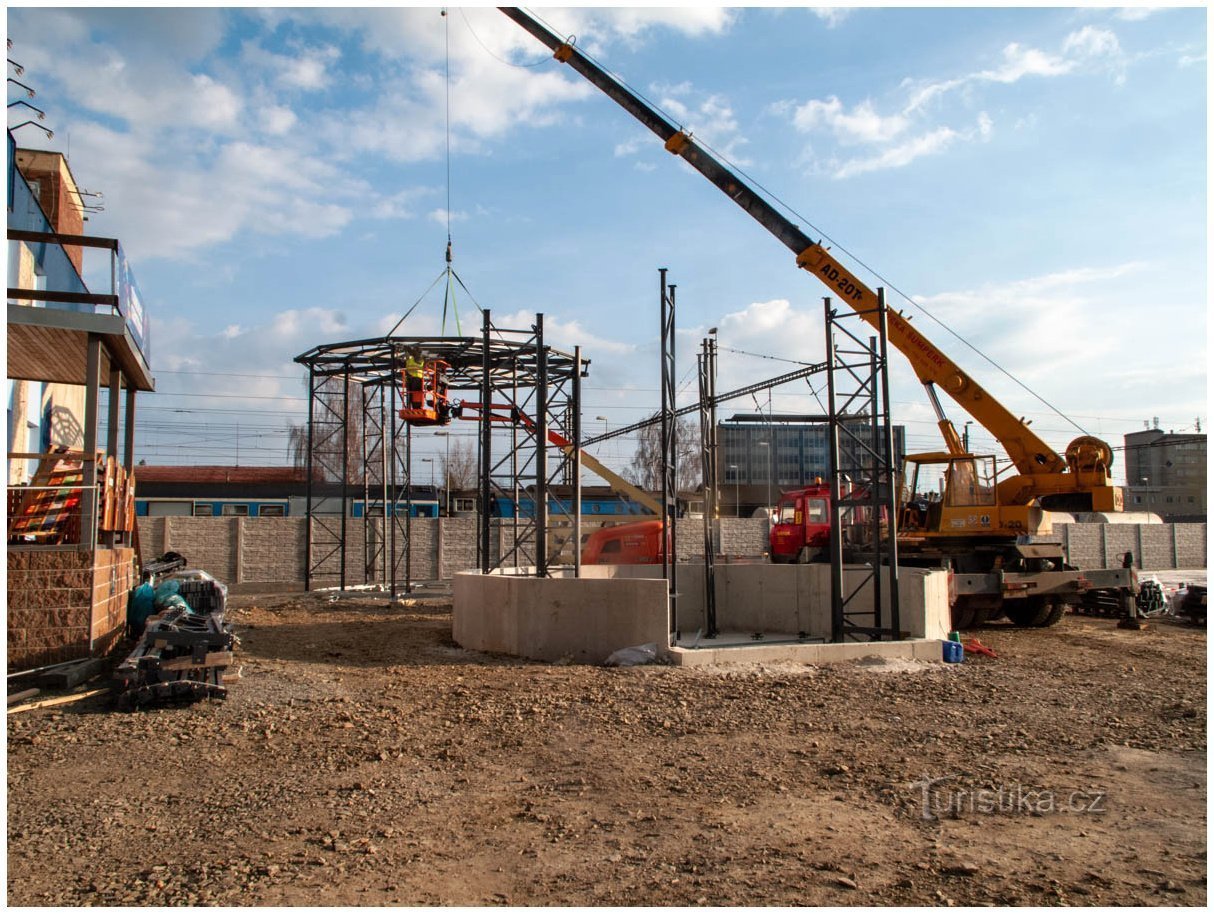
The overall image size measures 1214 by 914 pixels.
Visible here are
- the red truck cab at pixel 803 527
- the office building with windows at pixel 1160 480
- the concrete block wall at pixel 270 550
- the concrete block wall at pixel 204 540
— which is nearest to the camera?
the red truck cab at pixel 803 527

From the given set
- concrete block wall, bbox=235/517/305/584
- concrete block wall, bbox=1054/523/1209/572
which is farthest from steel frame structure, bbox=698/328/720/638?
concrete block wall, bbox=1054/523/1209/572

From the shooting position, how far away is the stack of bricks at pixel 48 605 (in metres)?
10.0

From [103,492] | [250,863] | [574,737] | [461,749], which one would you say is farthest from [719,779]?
[103,492]

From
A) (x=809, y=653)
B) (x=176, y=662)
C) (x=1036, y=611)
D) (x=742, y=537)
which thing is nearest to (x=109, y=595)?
(x=176, y=662)

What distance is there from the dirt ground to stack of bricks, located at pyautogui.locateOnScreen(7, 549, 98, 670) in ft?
5.07

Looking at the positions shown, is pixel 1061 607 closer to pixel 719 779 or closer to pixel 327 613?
pixel 719 779

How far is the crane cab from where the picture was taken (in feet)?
61.5

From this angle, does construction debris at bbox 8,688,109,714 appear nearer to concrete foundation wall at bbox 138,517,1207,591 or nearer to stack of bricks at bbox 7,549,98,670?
stack of bricks at bbox 7,549,98,670

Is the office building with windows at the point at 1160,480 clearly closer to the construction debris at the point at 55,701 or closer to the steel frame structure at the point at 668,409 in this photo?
the steel frame structure at the point at 668,409

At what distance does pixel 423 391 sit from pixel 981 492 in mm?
11614

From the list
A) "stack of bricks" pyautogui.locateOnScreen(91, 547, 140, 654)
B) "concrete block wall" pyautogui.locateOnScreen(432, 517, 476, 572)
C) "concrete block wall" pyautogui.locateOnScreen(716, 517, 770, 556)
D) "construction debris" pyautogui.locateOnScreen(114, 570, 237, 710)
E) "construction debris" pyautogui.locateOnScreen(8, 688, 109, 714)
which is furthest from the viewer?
"concrete block wall" pyautogui.locateOnScreen(716, 517, 770, 556)

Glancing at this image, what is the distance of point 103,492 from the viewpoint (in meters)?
11.5

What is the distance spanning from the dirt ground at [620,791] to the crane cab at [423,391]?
8.23 meters

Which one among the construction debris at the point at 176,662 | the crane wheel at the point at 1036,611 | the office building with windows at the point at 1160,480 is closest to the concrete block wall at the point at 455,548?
the crane wheel at the point at 1036,611
